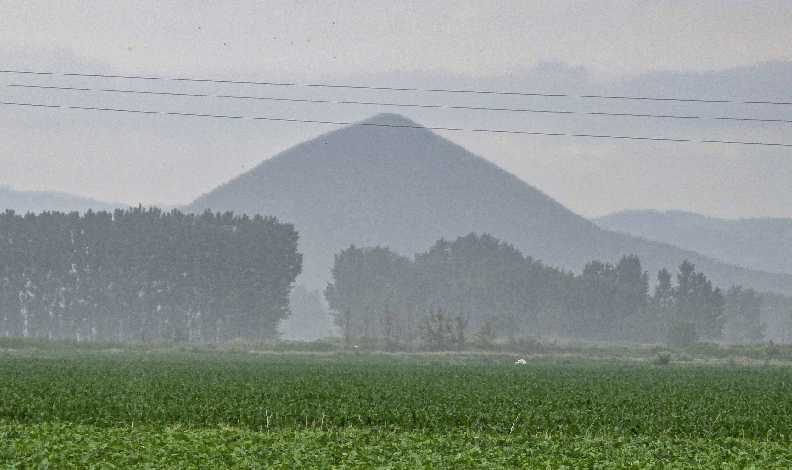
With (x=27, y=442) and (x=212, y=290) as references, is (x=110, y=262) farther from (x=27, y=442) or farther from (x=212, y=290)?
(x=27, y=442)

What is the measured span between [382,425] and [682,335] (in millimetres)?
103307

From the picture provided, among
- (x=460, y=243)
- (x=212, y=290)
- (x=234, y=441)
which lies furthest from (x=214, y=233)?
(x=234, y=441)

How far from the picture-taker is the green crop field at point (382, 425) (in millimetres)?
19359

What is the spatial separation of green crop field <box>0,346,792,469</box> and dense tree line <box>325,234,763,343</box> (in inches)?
3993

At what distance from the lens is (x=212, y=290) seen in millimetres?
123625

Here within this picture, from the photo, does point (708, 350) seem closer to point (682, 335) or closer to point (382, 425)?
point (682, 335)

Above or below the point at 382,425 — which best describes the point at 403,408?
above

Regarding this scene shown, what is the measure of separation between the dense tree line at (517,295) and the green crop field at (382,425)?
333 feet

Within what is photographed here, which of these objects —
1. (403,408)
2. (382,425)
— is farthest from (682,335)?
(382,425)

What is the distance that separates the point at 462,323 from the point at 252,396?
6923cm

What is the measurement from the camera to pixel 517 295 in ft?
505

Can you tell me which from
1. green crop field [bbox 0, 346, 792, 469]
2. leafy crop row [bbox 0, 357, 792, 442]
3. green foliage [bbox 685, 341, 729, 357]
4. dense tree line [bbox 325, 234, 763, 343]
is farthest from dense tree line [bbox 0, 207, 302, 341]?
leafy crop row [bbox 0, 357, 792, 442]

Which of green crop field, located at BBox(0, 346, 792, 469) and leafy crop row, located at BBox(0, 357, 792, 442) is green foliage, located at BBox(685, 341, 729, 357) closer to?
green crop field, located at BBox(0, 346, 792, 469)

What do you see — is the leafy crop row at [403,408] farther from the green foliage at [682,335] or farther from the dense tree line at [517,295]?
the dense tree line at [517,295]
